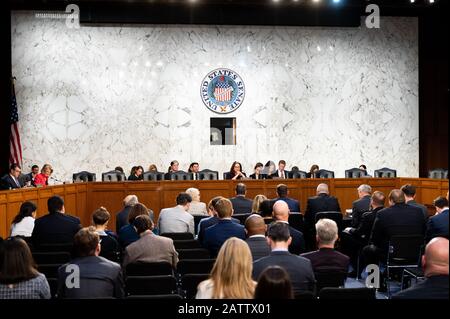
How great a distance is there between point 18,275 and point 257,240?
2345 mm

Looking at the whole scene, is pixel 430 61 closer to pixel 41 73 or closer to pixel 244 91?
pixel 244 91

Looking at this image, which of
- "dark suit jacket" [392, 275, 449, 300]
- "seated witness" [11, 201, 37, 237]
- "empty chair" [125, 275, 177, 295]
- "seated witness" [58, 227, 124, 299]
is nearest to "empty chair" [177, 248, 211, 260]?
"empty chair" [125, 275, 177, 295]

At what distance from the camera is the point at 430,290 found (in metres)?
3.74

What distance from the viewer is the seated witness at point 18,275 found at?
14.7 feet

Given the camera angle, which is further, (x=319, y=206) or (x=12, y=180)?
(x=12, y=180)

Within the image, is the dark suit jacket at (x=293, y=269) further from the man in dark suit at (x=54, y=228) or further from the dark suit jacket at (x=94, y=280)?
the man in dark suit at (x=54, y=228)

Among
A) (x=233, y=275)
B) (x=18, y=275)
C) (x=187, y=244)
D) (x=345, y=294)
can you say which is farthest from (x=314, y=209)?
(x=233, y=275)

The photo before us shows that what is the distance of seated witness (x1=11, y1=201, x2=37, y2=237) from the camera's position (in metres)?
8.22

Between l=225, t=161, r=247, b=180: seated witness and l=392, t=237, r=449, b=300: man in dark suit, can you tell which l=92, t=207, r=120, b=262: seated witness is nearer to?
l=392, t=237, r=449, b=300: man in dark suit

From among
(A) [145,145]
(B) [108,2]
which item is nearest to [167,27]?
(B) [108,2]

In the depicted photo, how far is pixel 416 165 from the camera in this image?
63.9 ft

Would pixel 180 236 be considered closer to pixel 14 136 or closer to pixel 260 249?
pixel 260 249

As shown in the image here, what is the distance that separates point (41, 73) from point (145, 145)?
3.40 meters

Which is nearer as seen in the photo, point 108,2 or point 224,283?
point 224,283
